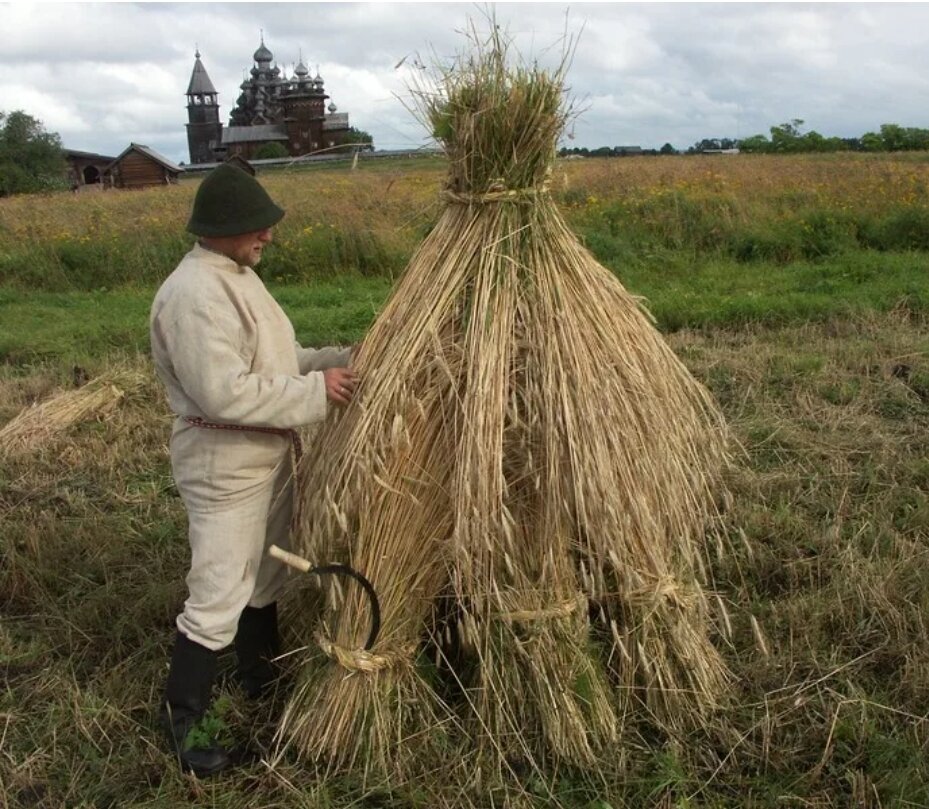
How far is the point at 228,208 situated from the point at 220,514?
88cm

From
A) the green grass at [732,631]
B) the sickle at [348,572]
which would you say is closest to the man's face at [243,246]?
the sickle at [348,572]

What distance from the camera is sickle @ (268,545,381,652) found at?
264 cm

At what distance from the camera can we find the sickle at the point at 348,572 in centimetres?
264

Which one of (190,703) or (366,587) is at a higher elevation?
(366,587)

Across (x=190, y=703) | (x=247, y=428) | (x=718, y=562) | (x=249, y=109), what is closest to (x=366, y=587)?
(x=247, y=428)

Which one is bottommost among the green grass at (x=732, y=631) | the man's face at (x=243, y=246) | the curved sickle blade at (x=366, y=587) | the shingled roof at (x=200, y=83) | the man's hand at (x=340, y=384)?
the green grass at (x=732, y=631)

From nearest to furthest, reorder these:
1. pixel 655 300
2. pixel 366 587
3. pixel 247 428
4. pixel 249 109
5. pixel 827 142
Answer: pixel 366 587 < pixel 247 428 < pixel 655 300 < pixel 827 142 < pixel 249 109

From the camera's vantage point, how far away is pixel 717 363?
21.4 feet

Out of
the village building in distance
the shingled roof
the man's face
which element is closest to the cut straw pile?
the man's face

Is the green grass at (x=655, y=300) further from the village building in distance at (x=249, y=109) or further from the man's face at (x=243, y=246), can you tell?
the village building in distance at (x=249, y=109)

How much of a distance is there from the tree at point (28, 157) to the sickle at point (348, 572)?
41.9 m

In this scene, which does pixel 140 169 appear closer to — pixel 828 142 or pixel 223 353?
pixel 828 142

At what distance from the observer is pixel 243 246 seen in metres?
2.71

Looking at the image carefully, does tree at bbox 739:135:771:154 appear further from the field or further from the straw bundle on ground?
the straw bundle on ground
